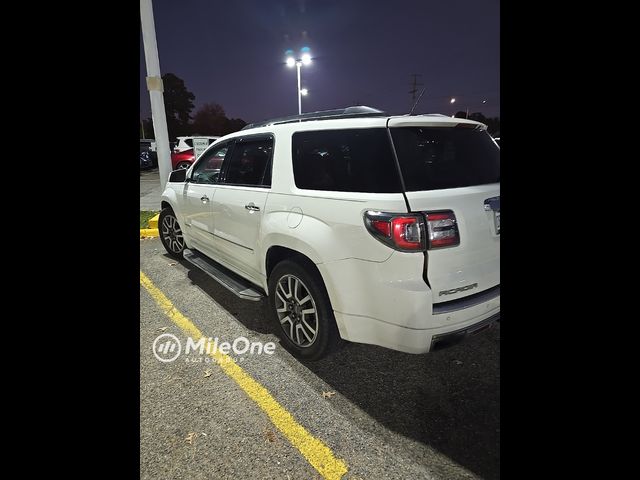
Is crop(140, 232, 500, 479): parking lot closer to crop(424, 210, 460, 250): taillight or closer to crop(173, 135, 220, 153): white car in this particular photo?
crop(424, 210, 460, 250): taillight

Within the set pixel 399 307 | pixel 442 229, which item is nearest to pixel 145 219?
pixel 399 307

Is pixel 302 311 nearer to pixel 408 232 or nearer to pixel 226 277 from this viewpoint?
pixel 408 232

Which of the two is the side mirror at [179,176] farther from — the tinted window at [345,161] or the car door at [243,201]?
the tinted window at [345,161]

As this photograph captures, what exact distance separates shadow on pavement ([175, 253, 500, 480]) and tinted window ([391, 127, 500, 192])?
129cm

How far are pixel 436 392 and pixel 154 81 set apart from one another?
7.72 metres

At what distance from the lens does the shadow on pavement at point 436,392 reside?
1.89 meters

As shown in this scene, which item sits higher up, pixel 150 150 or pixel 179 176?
pixel 150 150


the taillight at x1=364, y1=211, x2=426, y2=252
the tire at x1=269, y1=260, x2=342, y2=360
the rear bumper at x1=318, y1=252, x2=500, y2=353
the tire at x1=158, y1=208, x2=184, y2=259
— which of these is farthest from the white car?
the taillight at x1=364, y1=211, x2=426, y2=252

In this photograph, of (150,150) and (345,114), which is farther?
(150,150)

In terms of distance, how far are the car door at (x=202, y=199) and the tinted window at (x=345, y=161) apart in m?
1.47

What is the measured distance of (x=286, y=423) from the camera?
2.06 meters

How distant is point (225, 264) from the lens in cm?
364
